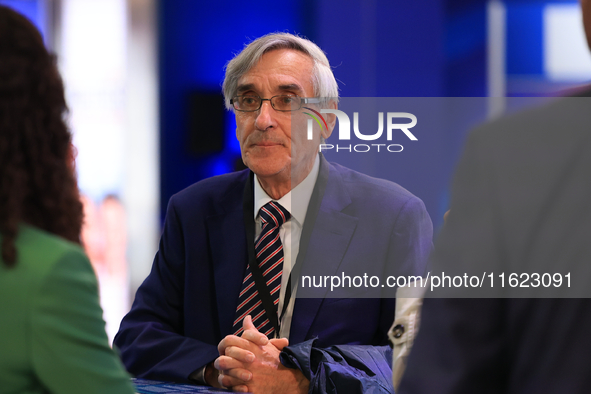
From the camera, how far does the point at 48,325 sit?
0.80 m

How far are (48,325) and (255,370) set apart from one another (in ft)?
3.82

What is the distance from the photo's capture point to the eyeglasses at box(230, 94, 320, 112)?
7.64 ft

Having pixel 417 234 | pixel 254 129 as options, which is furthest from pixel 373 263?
pixel 254 129

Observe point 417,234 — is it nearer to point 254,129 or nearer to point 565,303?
point 254,129

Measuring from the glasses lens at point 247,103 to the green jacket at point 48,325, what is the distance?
158 cm

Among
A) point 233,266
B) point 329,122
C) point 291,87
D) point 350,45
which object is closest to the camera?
point 329,122

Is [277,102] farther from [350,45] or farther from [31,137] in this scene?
[350,45]

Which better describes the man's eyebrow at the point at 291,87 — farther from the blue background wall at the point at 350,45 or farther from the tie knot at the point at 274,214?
the blue background wall at the point at 350,45

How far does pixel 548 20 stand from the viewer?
4.92m

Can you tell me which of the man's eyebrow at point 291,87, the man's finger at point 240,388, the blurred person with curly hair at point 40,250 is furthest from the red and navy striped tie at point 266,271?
the blurred person with curly hair at point 40,250

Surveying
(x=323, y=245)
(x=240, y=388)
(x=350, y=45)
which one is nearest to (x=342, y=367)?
(x=240, y=388)

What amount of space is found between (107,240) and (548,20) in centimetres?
410

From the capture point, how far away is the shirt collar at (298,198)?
2242 millimetres

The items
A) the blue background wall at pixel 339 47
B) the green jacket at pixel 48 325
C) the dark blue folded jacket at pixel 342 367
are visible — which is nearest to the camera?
the green jacket at pixel 48 325
